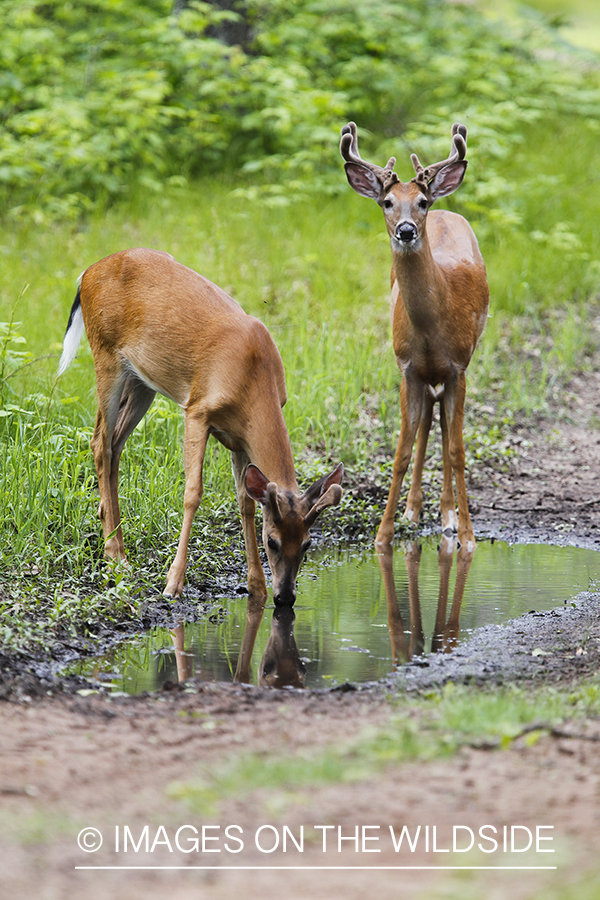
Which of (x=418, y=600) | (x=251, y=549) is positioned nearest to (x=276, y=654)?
(x=251, y=549)

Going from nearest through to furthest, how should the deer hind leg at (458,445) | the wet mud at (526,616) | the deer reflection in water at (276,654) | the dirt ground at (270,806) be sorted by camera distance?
the dirt ground at (270,806)
the wet mud at (526,616)
the deer reflection in water at (276,654)
the deer hind leg at (458,445)

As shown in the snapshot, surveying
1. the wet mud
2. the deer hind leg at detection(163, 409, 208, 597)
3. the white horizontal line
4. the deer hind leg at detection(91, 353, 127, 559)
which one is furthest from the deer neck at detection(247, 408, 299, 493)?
the white horizontal line

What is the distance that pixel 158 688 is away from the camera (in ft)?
14.1

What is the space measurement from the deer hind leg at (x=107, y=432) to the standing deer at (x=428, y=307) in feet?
6.00

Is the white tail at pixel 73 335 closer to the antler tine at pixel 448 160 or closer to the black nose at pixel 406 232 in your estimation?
the black nose at pixel 406 232

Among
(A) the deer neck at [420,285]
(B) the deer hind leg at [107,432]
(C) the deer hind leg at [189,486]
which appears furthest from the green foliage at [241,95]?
(C) the deer hind leg at [189,486]

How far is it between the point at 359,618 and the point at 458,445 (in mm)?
2060

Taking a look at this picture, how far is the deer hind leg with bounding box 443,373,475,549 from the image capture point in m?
6.93

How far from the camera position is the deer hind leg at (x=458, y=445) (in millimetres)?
6934

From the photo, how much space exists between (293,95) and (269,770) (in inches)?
475

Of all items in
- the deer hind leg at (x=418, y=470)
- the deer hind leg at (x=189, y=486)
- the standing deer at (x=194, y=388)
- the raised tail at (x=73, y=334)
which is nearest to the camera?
the standing deer at (x=194, y=388)

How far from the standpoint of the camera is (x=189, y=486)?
5699 mm

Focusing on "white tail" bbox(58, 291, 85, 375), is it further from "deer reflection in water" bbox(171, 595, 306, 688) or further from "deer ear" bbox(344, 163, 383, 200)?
"deer reflection in water" bbox(171, 595, 306, 688)

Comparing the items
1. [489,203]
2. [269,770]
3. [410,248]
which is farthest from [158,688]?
[489,203]
